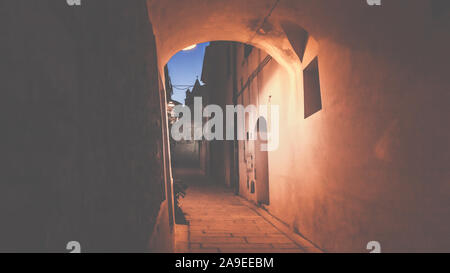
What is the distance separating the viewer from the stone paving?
4617 mm

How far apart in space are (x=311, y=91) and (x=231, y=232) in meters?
3.25

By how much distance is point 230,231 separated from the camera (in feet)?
18.7

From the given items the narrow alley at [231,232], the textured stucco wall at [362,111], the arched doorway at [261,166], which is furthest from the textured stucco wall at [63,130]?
the arched doorway at [261,166]

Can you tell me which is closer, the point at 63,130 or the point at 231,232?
the point at 63,130

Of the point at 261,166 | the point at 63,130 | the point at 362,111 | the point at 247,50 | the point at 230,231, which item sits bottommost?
the point at 230,231

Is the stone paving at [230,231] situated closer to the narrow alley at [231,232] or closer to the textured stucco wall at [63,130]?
the narrow alley at [231,232]

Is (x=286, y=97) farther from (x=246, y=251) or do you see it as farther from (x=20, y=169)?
(x=20, y=169)

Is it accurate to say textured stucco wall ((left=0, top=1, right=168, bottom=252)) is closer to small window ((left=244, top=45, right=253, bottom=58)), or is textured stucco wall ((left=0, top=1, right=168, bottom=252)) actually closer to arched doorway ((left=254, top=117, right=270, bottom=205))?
arched doorway ((left=254, top=117, right=270, bottom=205))

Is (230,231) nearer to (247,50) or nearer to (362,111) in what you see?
(362,111)

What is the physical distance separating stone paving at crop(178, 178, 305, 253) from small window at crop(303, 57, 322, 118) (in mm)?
2430

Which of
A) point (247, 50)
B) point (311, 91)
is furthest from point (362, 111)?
point (247, 50)

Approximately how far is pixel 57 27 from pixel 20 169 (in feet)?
1.36

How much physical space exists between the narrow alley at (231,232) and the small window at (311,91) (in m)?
2.41
